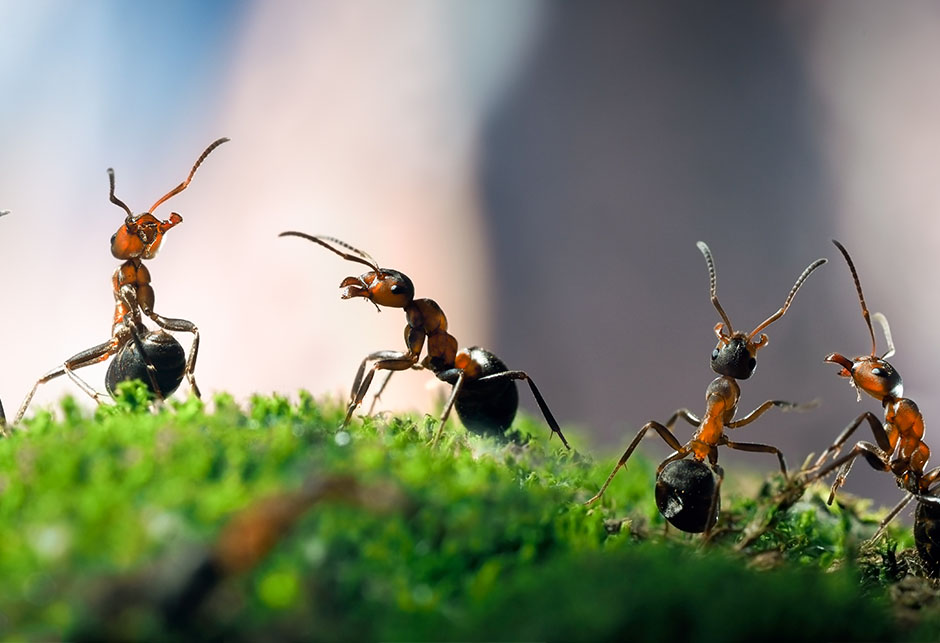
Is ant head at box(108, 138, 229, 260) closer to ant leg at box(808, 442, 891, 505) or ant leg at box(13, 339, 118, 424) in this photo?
ant leg at box(13, 339, 118, 424)

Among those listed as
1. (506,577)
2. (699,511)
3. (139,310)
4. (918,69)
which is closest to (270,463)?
(506,577)

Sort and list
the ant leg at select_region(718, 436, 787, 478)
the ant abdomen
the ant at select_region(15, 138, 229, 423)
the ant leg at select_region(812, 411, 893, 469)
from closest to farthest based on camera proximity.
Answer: the ant leg at select_region(812, 411, 893, 469), the ant leg at select_region(718, 436, 787, 478), the ant at select_region(15, 138, 229, 423), the ant abdomen

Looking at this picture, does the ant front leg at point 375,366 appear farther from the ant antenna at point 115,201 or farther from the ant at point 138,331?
the ant antenna at point 115,201

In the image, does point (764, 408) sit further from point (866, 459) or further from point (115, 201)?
point (115, 201)

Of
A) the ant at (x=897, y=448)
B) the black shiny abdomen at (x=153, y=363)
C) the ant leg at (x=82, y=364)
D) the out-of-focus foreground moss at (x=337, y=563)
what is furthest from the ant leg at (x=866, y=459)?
the ant leg at (x=82, y=364)

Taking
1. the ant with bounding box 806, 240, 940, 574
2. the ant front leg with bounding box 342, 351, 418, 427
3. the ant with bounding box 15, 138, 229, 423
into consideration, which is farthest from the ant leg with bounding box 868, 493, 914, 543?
the ant with bounding box 15, 138, 229, 423

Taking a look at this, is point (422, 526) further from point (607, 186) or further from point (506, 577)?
point (607, 186)

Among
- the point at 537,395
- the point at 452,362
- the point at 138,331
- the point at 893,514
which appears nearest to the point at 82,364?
the point at 138,331
